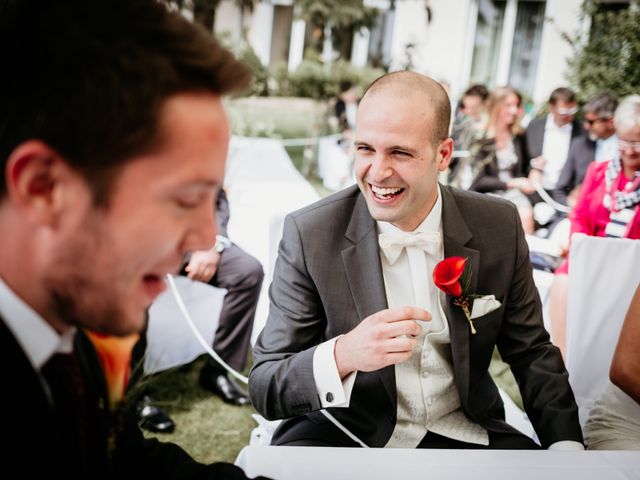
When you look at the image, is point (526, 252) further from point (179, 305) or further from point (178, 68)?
point (179, 305)

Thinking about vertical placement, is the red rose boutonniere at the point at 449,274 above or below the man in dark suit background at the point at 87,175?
below

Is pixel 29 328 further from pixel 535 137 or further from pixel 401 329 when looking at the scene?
pixel 535 137

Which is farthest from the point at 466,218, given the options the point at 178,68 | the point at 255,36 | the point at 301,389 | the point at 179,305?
the point at 255,36

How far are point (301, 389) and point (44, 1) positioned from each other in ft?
4.30

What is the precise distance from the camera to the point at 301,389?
6.24ft

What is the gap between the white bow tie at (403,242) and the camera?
2.14 metres

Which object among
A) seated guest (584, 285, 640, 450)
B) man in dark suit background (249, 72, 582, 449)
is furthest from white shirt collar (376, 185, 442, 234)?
seated guest (584, 285, 640, 450)

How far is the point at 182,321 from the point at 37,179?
313 cm

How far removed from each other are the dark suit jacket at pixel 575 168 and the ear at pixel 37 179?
583 centimetres

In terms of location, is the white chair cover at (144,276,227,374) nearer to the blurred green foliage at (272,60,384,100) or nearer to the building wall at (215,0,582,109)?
the building wall at (215,0,582,109)

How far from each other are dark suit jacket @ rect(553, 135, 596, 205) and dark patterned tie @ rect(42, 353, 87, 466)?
225 inches

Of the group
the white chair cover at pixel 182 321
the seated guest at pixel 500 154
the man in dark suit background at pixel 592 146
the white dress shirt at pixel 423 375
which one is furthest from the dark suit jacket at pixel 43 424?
the man in dark suit background at pixel 592 146

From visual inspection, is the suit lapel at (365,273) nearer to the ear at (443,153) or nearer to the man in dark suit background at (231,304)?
the ear at (443,153)

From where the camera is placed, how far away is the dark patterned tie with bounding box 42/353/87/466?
1.03m
